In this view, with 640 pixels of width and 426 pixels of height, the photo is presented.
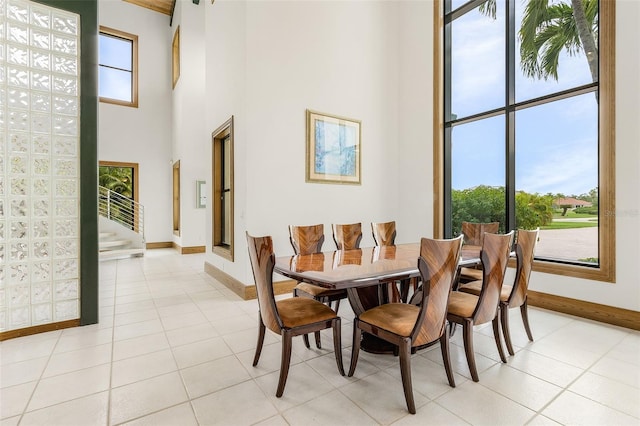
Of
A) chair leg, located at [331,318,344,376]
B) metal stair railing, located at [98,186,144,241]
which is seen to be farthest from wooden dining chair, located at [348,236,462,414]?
metal stair railing, located at [98,186,144,241]

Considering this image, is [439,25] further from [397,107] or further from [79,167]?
[79,167]

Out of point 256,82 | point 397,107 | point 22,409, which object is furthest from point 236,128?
point 22,409

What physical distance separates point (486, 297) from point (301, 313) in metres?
1.28

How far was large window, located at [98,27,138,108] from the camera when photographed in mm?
8297

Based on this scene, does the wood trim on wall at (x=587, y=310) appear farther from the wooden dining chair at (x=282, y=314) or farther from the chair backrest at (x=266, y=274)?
the chair backrest at (x=266, y=274)

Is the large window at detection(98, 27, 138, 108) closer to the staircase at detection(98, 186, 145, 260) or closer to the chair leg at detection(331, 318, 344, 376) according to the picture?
the staircase at detection(98, 186, 145, 260)

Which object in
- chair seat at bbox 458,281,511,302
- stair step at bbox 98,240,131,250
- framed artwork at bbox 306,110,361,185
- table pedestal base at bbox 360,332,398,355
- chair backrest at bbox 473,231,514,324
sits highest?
framed artwork at bbox 306,110,361,185

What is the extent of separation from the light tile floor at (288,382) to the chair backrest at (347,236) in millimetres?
907

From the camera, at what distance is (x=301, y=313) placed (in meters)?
2.10

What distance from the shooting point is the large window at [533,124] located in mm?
3250

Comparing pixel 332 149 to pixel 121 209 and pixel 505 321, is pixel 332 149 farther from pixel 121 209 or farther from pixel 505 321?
pixel 121 209

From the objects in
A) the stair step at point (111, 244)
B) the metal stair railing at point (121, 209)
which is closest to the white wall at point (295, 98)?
the stair step at point (111, 244)

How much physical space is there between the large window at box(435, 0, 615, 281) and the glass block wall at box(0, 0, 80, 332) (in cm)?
463

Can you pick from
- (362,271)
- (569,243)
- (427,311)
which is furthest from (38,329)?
(569,243)
